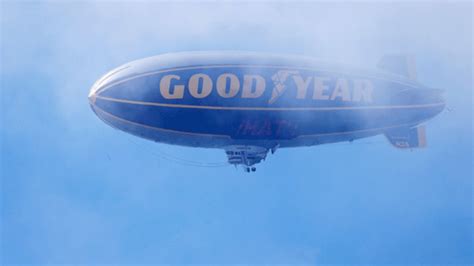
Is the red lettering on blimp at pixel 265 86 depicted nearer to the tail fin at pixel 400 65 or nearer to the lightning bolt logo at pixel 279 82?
the lightning bolt logo at pixel 279 82

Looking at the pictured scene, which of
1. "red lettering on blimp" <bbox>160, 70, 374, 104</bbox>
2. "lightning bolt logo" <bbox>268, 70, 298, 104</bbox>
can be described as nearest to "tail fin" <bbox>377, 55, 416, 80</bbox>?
"red lettering on blimp" <bbox>160, 70, 374, 104</bbox>

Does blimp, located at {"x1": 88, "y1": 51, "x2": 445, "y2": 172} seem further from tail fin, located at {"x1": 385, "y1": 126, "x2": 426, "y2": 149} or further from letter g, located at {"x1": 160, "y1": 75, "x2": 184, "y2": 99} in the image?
tail fin, located at {"x1": 385, "y1": 126, "x2": 426, "y2": 149}

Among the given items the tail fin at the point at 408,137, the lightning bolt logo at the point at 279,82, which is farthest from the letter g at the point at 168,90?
the tail fin at the point at 408,137

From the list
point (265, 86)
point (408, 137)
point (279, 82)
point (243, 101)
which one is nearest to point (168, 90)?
point (243, 101)

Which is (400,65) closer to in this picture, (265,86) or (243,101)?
(265,86)

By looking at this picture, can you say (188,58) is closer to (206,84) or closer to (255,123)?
(206,84)

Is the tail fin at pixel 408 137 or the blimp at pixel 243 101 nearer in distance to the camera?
the blimp at pixel 243 101
